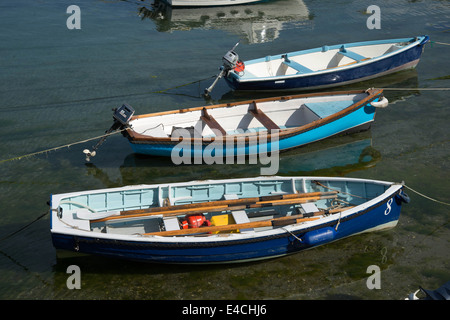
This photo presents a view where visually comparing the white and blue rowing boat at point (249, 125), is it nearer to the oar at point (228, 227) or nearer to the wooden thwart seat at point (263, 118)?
the wooden thwart seat at point (263, 118)

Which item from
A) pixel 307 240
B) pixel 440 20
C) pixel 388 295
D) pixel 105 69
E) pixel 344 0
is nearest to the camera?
pixel 388 295

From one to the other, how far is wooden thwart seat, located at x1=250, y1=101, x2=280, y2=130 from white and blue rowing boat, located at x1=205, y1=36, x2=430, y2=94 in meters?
2.67

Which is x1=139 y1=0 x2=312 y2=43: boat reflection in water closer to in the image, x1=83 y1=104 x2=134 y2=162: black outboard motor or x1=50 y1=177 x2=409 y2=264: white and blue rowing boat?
x1=83 y1=104 x2=134 y2=162: black outboard motor

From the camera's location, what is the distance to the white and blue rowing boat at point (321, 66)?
2038cm

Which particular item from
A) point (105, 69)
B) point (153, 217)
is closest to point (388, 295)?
point (153, 217)

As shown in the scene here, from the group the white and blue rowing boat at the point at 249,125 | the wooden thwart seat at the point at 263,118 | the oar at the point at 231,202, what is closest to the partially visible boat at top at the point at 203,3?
the white and blue rowing boat at the point at 249,125

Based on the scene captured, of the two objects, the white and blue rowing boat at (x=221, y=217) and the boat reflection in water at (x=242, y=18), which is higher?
the boat reflection in water at (x=242, y=18)

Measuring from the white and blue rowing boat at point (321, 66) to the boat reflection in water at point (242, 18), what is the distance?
5.29 m

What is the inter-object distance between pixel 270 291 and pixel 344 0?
2660 centimetres

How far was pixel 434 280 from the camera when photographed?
11.4 m

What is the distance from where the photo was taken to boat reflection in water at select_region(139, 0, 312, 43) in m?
28.8

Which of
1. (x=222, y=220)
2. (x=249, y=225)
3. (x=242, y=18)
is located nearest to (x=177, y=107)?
(x=222, y=220)

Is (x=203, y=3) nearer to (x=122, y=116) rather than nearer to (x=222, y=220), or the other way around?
(x=122, y=116)
